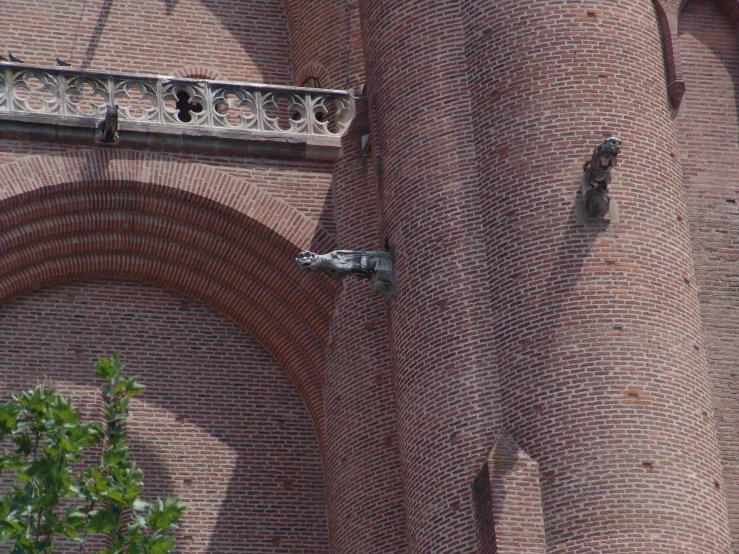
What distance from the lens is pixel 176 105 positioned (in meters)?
25.1

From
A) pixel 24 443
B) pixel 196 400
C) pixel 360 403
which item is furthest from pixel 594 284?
pixel 24 443

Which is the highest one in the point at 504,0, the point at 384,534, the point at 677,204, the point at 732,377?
the point at 504,0

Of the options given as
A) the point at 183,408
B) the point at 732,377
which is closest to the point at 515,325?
the point at 732,377

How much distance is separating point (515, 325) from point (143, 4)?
8157mm

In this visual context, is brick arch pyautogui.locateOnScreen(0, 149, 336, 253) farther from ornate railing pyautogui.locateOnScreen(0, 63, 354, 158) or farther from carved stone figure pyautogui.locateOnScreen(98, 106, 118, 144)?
ornate railing pyautogui.locateOnScreen(0, 63, 354, 158)

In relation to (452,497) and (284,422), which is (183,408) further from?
(452,497)

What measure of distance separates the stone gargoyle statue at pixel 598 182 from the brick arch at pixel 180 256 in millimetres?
3946

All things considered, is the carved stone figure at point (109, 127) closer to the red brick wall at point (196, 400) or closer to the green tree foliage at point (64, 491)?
the red brick wall at point (196, 400)

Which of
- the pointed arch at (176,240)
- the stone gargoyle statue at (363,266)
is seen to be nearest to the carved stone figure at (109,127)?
the pointed arch at (176,240)

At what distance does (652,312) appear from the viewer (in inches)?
846

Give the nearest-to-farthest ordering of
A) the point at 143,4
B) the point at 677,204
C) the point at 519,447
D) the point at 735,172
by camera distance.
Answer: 1. the point at 519,447
2. the point at 677,204
3. the point at 735,172
4. the point at 143,4

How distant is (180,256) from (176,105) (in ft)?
6.10

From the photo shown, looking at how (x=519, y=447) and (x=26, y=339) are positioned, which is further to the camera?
(x=26, y=339)

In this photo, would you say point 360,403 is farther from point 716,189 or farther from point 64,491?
point 64,491
